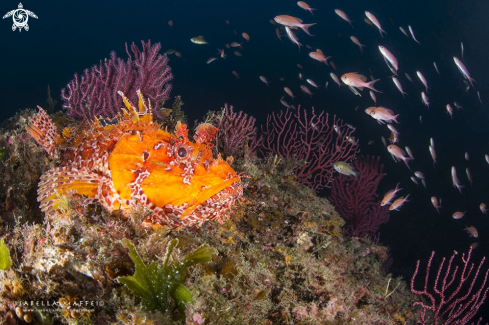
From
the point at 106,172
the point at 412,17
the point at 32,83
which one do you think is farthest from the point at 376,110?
the point at 32,83

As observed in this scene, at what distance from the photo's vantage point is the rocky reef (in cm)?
194

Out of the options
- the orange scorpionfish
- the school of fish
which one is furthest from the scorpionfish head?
the school of fish

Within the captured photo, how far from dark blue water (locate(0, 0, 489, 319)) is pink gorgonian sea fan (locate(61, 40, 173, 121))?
19.2 meters

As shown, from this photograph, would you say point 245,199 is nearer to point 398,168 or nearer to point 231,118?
point 231,118

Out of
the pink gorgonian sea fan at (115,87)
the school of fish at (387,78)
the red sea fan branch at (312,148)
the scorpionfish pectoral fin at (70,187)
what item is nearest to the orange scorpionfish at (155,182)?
the scorpionfish pectoral fin at (70,187)

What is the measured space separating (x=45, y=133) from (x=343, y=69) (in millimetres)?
51106

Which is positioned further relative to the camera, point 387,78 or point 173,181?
point 387,78

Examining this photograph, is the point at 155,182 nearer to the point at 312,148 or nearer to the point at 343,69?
the point at 312,148

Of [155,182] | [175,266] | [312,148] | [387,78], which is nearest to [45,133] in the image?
[155,182]

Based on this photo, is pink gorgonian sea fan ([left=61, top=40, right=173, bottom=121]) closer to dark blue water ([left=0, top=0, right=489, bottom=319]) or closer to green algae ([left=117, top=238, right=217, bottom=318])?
green algae ([left=117, top=238, right=217, bottom=318])

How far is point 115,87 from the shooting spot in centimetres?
580

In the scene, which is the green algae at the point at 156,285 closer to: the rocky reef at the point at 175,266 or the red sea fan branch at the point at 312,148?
the rocky reef at the point at 175,266

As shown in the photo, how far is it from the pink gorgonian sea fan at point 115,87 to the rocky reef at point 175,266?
68.6 inches

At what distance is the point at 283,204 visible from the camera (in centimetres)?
432
